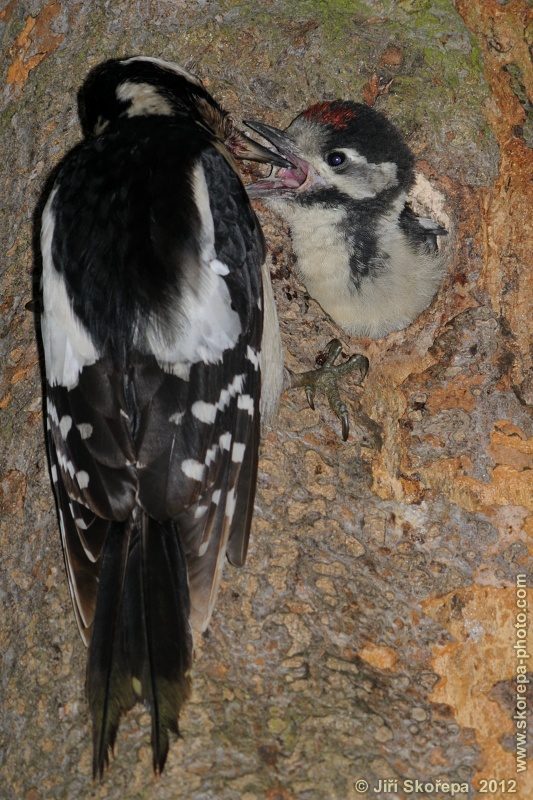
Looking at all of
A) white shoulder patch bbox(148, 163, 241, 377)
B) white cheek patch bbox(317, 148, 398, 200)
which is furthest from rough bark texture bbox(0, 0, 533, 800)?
white shoulder patch bbox(148, 163, 241, 377)

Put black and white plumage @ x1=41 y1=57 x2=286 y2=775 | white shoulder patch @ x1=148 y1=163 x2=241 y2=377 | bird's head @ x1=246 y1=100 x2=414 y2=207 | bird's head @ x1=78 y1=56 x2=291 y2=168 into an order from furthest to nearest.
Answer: bird's head @ x1=246 y1=100 x2=414 y2=207 → bird's head @ x1=78 y1=56 x2=291 y2=168 → white shoulder patch @ x1=148 y1=163 x2=241 y2=377 → black and white plumage @ x1=41 y1=57 x2=286 y2=775

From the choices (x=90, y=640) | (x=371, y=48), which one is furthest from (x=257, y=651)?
(x=371, y=48)

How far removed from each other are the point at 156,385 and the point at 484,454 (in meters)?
0.94

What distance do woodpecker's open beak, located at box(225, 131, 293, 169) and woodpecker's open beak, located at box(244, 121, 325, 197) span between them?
0.06 feet

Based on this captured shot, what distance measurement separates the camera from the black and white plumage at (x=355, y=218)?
2908 mm

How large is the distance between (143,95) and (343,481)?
1.35 meters

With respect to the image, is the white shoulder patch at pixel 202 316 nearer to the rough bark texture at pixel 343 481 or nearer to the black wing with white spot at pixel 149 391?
the black wing with white spot at pixel 149 391

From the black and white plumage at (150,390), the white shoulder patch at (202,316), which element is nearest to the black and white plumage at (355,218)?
the black and white plumage at (150,390)

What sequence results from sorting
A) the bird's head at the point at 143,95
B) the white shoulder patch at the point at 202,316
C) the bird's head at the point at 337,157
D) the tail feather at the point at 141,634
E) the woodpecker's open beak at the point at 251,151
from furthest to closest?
the woodpecker's open beak at the point at 251,151
the bird's head at the point at 337,157
the bird's head at the point at 143,95
the white shoulder patch at the point at 202,316
the tail feather at the point at 141,634

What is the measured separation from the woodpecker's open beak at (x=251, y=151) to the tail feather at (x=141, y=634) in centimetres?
138

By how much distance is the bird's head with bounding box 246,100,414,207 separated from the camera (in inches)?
114

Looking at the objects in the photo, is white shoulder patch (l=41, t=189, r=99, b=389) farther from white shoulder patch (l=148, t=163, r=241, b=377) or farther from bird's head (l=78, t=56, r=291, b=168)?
bird's head (l=78, t=56, r=291, b=168)

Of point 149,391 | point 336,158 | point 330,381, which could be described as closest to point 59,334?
point 149,391

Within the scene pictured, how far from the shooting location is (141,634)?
2.04 m
